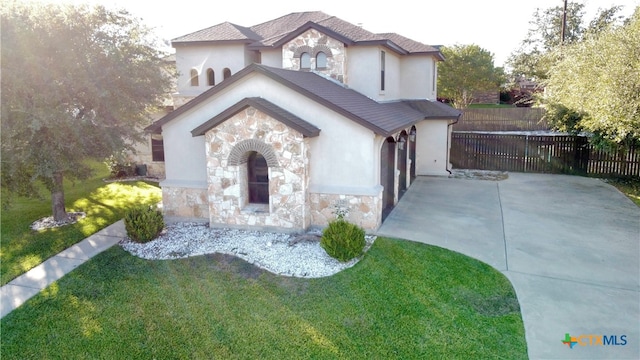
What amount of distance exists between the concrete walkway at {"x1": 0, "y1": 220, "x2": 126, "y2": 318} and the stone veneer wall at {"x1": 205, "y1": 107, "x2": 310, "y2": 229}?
114 inches

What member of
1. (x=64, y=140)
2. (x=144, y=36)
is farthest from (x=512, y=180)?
(x=64, y=140)

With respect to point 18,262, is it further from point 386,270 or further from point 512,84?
point 512,84

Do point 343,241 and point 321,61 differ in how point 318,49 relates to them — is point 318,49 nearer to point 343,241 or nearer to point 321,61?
point 321,61

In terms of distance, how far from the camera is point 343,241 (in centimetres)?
947

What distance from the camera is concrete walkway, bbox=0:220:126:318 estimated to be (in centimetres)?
848

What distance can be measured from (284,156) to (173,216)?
4.36m

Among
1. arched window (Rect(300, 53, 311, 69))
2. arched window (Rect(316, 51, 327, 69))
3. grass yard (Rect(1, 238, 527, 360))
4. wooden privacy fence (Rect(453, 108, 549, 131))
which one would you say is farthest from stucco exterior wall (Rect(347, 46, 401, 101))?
wooden privacy fence (Rect(453, 108, 549, 131))

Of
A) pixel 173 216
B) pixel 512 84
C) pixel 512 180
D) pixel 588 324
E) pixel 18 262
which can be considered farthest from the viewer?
pixel 512 84

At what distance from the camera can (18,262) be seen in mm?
10188

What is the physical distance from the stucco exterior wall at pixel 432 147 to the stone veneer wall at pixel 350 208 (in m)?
9.29

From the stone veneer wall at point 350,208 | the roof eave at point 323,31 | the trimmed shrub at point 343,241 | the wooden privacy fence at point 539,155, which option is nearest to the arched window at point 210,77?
the roof eave at point 323,31

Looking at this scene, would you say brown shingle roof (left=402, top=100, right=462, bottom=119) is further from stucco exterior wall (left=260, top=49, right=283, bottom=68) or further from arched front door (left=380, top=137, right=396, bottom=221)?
stucco exterior wall (left=260, top=49, right=283, bottom=68)

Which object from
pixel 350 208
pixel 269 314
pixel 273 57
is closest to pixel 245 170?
pixel 350 208

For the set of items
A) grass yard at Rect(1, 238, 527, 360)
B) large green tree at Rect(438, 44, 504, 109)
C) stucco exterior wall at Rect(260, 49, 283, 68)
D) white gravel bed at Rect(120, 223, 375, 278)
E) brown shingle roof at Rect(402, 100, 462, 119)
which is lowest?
grass yard at Rect(1, 238, 527, 360)
